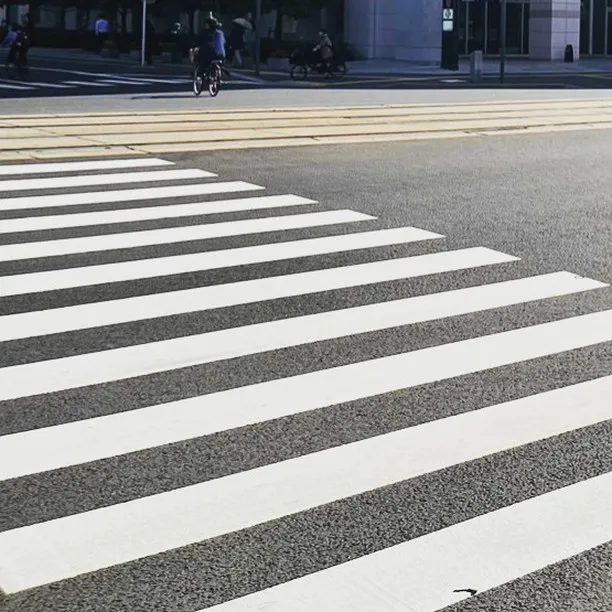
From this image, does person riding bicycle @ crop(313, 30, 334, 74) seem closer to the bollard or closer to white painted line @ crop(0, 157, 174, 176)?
the bollard

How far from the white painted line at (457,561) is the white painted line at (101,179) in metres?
8.85

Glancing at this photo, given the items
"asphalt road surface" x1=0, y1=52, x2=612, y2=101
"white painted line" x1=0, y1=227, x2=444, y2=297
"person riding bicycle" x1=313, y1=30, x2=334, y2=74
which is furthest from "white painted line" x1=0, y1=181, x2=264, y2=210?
"person riding bicycle" x1=313, y1=30, x2=334, y2=74

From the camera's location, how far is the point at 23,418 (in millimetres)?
5562

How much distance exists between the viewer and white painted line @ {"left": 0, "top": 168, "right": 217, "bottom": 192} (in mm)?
12805

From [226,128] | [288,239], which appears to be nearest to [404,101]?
[226,128]

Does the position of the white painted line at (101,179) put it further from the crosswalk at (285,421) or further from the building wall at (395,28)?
the building wall at (395,28)

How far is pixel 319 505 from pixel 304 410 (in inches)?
45.5

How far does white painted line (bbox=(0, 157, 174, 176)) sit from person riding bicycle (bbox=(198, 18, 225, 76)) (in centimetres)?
1297

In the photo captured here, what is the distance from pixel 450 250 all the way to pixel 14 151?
773 centimetres

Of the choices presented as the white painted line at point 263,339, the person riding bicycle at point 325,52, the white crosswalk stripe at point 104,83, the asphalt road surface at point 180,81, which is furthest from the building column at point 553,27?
the white painted line at point 263,339

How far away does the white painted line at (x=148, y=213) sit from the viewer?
10.6m

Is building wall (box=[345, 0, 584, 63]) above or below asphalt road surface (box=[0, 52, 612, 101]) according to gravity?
above

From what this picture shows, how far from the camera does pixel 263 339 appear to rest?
698cm

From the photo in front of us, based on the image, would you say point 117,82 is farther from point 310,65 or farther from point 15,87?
point 310,65
